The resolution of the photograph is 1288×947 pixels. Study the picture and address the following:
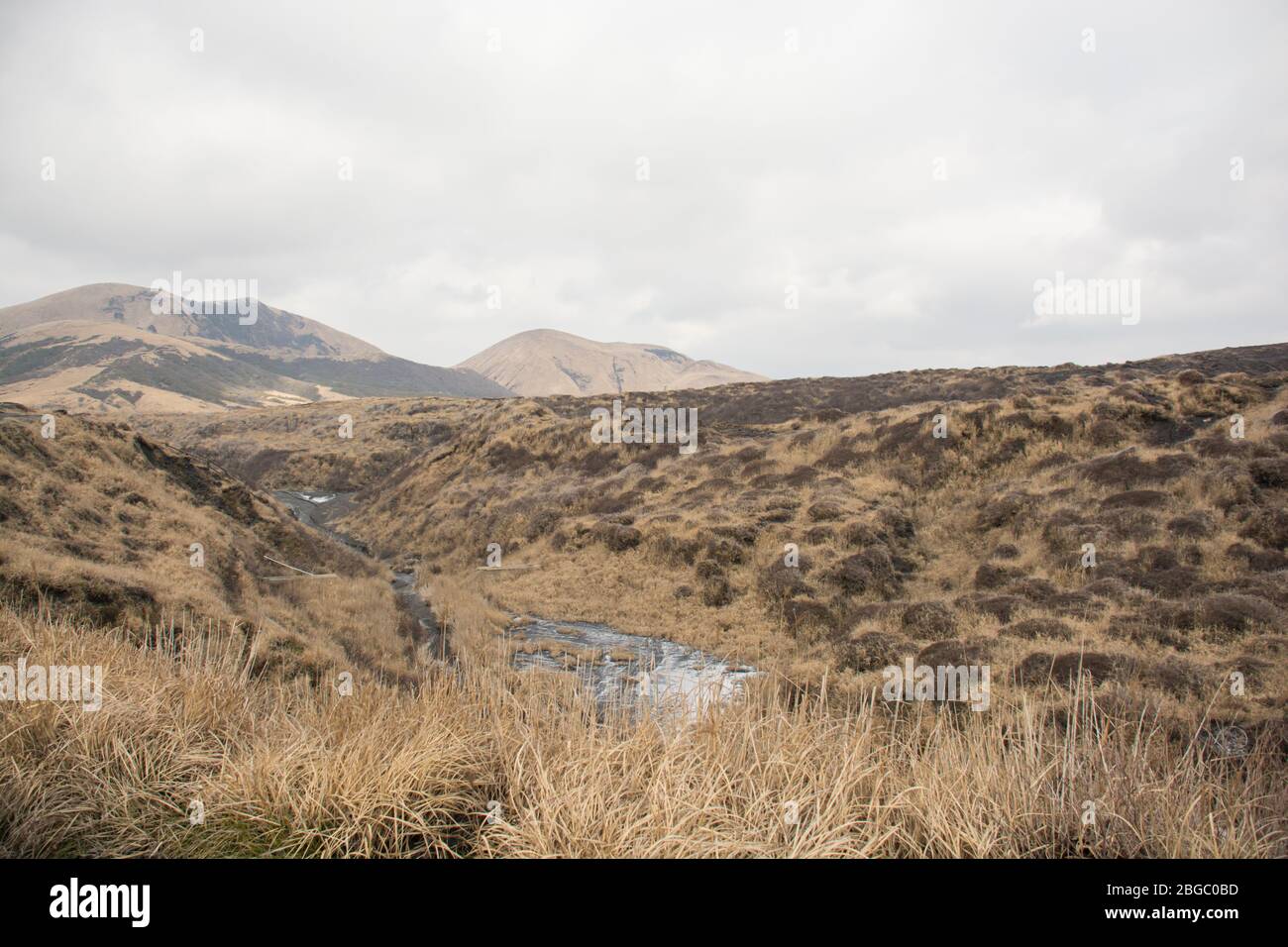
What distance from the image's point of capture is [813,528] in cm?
2144

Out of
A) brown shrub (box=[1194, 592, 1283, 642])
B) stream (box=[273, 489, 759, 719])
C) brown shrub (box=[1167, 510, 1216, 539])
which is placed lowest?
stream (box=[273, 489, 759, 719])

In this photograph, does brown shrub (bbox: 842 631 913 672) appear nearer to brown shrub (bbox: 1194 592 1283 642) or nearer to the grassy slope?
the grassy slope

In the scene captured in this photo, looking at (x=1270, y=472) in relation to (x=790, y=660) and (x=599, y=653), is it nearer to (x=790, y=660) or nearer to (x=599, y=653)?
(x=790, y=660)

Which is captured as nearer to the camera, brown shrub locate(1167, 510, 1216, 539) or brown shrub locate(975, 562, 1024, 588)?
brown shrub locate(1167, 510, 1216, 539)

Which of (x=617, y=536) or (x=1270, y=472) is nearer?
(x=1270, y=472)

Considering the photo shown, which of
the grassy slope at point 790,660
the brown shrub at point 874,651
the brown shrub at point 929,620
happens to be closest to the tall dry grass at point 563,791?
the grassy slope at point 790,660

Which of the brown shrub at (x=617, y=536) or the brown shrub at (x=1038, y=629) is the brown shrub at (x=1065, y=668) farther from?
the brown shrub at (x=617, y=536)

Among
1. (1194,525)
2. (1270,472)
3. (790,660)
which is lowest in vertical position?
(790,660)

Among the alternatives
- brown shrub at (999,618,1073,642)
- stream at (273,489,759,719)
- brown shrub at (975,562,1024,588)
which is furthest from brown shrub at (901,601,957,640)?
stream at (273,489,759,719)

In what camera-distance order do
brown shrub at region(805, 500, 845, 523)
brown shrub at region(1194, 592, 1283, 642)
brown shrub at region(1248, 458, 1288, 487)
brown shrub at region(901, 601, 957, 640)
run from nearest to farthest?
brown shrub at region(1194, 592, 1283, 642), brown shrub at region(901, 601, 957, 640), brown shrub at region(1248, 458, 1288, 487), brown shrub at region(805, 500, 845, 523)

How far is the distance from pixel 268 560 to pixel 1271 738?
2380cm

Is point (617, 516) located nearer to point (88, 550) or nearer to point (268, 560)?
point (268, 560)

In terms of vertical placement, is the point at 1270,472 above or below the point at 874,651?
above

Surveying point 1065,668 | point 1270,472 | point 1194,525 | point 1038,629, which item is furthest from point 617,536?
point 1270,472
